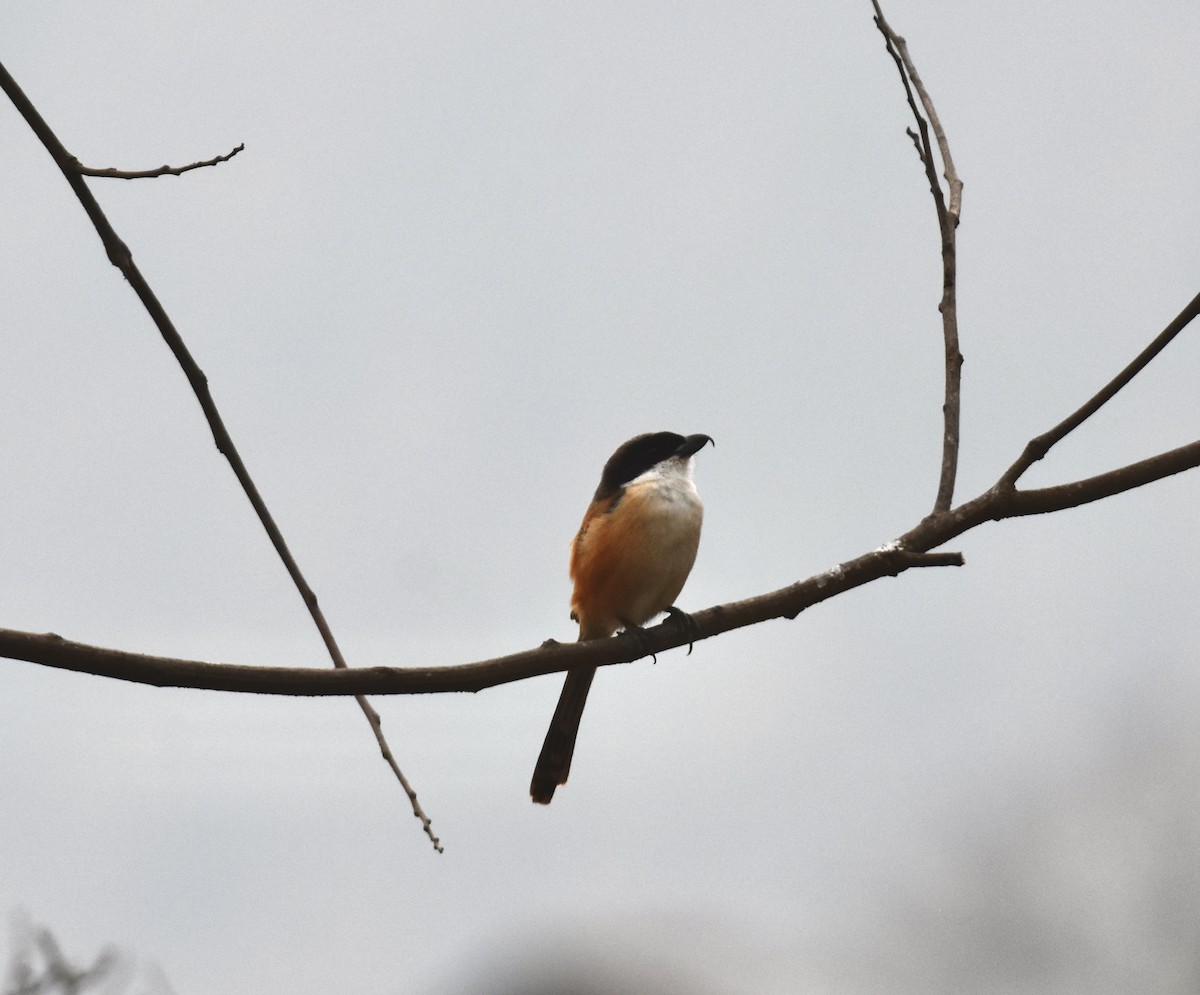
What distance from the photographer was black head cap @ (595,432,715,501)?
6.07 metres

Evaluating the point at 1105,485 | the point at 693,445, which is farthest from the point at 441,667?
the point at 693,445

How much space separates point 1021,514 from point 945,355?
65 centimetres

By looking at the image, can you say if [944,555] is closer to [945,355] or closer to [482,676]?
[945,355]

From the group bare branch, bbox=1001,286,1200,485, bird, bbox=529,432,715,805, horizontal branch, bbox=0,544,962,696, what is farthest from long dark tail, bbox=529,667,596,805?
bare branch, bbox=1001,286,1200,485

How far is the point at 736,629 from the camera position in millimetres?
3670

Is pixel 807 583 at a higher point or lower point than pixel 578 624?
lower

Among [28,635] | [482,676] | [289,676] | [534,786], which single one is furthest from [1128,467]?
[534,786]

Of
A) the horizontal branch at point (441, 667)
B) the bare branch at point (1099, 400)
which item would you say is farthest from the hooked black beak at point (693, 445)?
the bare branch at point (1099, 400)

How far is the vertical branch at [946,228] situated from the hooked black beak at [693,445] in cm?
214

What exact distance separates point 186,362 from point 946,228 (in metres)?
2.36

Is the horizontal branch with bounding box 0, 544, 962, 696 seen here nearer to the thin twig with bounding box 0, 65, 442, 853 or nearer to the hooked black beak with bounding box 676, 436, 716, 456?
the thin twig with bounding box 0, 65, 442, 853

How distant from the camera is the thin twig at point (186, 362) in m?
3.39

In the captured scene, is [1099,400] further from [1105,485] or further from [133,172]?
[133,172]

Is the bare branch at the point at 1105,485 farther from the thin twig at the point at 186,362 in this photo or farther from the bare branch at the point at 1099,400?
the thin twig at the point at 186,362
